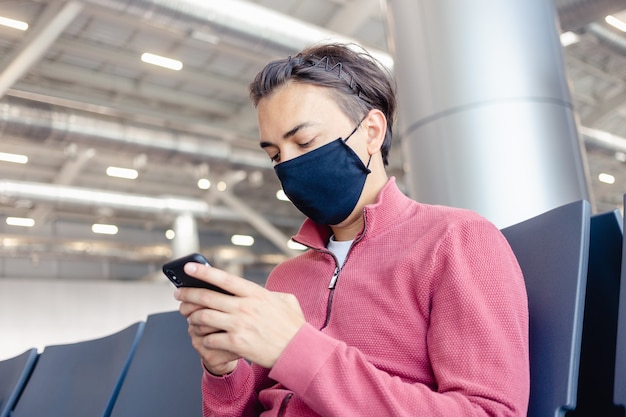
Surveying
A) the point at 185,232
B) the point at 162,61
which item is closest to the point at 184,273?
the point at 162,61

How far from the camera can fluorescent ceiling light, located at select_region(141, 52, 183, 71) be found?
31.7 feet

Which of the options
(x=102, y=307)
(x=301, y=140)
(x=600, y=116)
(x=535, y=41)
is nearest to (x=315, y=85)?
(x=301, y=140)

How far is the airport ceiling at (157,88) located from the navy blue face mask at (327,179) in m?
4.43

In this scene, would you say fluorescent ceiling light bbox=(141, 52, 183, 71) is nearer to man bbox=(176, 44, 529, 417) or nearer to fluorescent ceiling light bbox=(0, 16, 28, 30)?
fluorescent ceiling light bbox=(0, 16, 28, 30)

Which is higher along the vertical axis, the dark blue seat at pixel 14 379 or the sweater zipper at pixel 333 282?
the sweater zipper at pixel 333 282

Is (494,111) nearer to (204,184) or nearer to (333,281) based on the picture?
(333,281)

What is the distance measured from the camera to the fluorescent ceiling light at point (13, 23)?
8.32 meters

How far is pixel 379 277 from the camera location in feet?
4.16

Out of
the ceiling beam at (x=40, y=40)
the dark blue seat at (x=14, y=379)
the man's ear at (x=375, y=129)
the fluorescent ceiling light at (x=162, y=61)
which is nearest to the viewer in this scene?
the man's ear at (x=375, y=129)

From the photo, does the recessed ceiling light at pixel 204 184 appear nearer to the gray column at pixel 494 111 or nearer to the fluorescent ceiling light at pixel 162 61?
the fluorescent ceiling light at pixel 162 61

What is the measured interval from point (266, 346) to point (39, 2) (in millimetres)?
8287

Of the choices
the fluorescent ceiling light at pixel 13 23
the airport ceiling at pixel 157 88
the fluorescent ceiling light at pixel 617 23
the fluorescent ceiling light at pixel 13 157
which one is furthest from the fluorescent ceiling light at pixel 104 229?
the fluorescent ceiling light at pixel 617 23

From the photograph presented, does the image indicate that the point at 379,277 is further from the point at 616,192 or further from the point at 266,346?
the point at 616,192

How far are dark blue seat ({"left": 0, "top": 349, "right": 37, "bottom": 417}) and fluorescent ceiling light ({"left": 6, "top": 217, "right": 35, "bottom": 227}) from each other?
13576 millimetres
